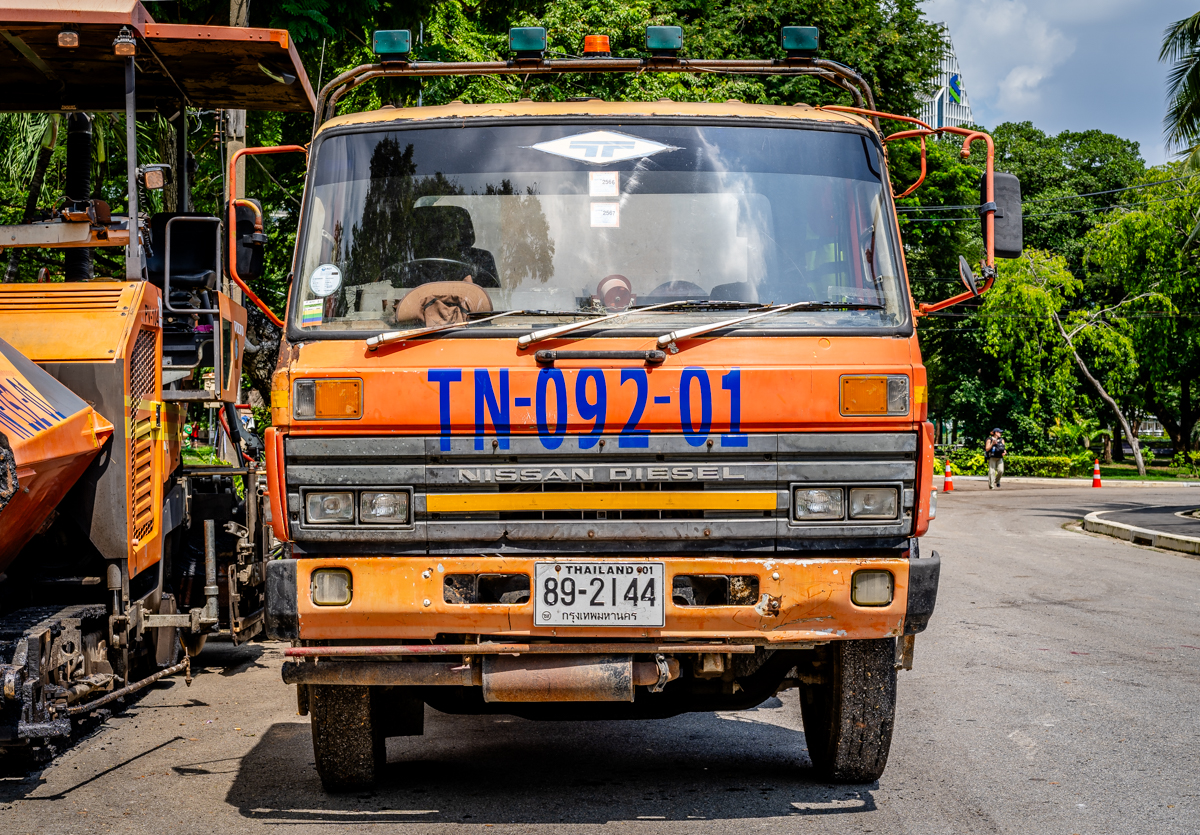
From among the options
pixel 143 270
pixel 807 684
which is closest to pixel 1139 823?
pixel 807 684

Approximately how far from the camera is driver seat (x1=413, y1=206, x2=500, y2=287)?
4812 millimetres

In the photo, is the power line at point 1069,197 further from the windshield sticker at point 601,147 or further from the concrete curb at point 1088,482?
the windshield sticker at point 601,147

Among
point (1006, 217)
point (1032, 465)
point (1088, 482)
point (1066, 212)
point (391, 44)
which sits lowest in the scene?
point (1088, 482)

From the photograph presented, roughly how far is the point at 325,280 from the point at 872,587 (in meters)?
2.38

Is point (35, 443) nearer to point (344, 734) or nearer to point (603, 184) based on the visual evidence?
point (344, 734)

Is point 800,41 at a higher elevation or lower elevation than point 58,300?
higher

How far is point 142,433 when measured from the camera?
5781mm

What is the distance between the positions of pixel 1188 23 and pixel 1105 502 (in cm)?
1016

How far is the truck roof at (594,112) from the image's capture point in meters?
4.96

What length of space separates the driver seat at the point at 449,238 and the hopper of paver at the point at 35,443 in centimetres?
162

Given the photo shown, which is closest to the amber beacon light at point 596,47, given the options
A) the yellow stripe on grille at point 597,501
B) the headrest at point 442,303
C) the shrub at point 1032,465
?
the headrest at point 442,303

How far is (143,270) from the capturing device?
620 centimetres

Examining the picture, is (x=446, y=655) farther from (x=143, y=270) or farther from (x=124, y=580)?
(x=143, y=270)

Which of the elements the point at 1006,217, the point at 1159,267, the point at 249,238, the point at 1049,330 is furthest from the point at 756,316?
the point at 1159,267
